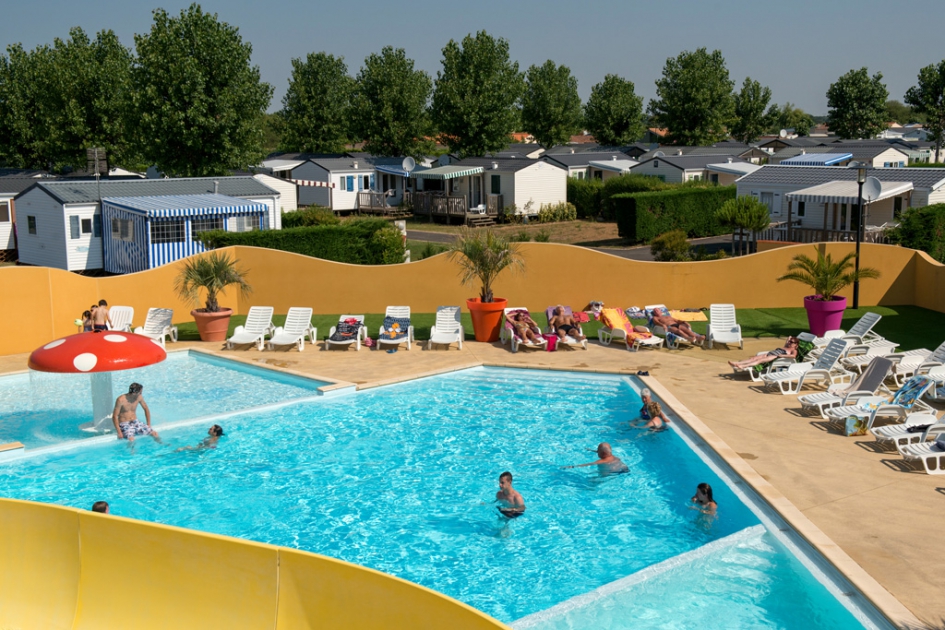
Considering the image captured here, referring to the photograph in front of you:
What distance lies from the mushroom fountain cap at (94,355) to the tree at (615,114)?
69312 mm

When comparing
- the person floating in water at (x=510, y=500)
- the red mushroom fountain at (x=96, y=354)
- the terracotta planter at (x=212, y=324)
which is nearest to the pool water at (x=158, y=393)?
the terracotta planter at (x=212, y=324)

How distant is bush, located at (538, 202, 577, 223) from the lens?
4688cm

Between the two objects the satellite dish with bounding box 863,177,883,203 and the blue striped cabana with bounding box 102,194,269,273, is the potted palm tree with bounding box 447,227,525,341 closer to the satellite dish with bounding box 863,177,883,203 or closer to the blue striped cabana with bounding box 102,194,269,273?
the satellite dish with bounding box 863,177,883,203

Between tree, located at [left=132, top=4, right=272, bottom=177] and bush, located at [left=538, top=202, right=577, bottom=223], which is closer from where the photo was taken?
tree, located at [left=132, top=4, right=272, bottom=177]

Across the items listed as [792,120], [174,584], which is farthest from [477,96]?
[792,120]

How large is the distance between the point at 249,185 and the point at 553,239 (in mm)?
13984

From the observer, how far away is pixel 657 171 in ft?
171

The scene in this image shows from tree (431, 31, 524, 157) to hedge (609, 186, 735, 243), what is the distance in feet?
64.0

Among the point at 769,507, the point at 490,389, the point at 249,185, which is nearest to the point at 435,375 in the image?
the point at 490,389

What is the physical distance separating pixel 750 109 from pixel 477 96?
4575 cm

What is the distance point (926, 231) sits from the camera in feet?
81.8

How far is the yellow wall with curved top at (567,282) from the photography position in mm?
21984

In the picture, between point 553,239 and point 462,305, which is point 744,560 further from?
point 553,239

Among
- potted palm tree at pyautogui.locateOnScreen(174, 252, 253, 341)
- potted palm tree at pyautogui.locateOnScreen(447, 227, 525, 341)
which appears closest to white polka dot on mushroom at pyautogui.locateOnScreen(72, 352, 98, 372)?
potted palm tree at pyautogui.locateOnScreen(174, 252, 253, 341)
